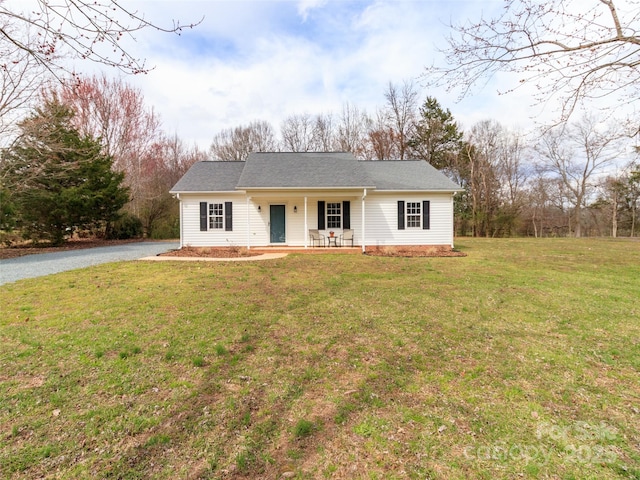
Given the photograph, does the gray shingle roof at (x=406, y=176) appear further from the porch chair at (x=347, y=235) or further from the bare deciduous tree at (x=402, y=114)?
the bare deciduous tree at (x=402, y=114)

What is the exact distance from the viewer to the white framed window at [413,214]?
540 inches

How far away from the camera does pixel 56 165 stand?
13.3 m

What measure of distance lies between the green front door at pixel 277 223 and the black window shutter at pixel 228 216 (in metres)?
1.81

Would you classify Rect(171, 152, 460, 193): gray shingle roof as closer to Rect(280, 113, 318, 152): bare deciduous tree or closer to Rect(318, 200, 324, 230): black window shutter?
Rect(318, 200, 324, 230): black window shutter

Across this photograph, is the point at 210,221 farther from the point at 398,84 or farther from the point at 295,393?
the point at 398,84

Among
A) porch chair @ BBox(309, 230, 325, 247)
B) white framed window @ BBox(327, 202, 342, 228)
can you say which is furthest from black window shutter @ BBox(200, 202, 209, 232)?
white framed window @ BBox(327, 202, 342, 228)

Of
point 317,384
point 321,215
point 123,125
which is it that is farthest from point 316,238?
point 123,125

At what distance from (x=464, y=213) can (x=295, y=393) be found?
86.2 feet

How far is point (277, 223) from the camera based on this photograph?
13.9 meters

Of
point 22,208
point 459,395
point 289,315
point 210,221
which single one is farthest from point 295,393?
point 22,208

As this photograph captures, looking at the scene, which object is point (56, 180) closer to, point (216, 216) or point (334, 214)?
point (216, 216)

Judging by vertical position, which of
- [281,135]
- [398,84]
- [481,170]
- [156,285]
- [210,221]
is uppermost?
[398,84]

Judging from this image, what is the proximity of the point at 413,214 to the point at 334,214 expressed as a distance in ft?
11.9

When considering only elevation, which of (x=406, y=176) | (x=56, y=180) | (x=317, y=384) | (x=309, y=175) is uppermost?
(x=56, y=180)
